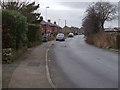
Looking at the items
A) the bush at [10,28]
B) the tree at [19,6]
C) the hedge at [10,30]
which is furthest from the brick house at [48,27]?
the hedge at [10,30]

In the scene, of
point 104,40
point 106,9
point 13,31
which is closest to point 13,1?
point 104,40

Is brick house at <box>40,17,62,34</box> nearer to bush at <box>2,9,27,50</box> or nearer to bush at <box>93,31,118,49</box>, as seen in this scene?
bush at <box>93,31,118,49</box>

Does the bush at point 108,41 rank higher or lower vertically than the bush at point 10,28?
lower

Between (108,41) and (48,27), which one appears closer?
(108,41)

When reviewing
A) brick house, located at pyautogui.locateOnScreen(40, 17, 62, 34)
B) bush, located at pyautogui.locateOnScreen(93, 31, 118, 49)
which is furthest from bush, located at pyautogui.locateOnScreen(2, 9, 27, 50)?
brick house, located at pyautogui.locateOnScreen(40, 17, 62, 34)

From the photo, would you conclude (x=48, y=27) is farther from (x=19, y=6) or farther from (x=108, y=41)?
(x=108, y=41)

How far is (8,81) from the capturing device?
826cm

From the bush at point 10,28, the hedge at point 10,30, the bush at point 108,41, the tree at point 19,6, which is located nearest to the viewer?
the hedge at point 10,30

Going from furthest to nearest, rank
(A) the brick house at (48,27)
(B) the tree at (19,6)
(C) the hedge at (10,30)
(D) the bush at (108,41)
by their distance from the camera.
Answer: (A) the brick house at (48,27) < (B) the tree at (19,6) < (D) the bush at (108,41) < (C) the hedge at (10,30)

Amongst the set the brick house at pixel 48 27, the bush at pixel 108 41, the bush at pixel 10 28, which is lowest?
the bush at pixel 108 41

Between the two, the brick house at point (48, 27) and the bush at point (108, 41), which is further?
the brick house at point (48, 27)

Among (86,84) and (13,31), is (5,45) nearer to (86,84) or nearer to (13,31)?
(13,31)

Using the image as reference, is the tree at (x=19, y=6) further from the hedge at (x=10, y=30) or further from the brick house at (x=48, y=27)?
the brick house at (x=48, y=27)

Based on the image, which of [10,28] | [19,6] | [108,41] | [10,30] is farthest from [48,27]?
[10,30]
